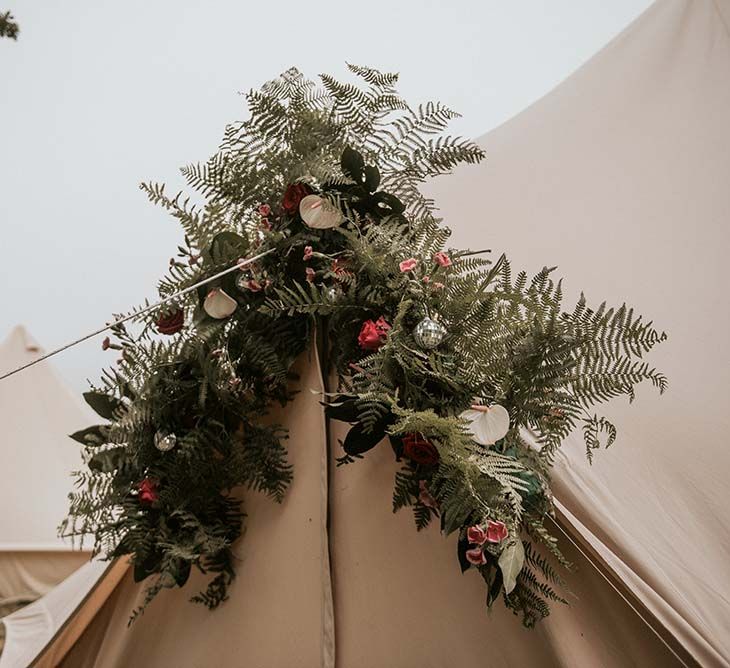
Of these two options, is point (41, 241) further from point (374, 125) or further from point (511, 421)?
point (511, 421)

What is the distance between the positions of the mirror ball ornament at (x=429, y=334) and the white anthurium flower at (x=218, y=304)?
14.2 inches

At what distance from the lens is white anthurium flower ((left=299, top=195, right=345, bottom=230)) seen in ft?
3.04

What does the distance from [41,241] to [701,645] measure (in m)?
4.28

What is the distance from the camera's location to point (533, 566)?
2.52ft

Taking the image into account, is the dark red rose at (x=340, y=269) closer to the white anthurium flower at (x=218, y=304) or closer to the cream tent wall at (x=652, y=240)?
the white anthurium flower at (x=218, y=304)

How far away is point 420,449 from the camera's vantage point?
29.5 inches

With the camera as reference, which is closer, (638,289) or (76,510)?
(76,510)

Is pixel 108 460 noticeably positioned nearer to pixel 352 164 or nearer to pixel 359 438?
pixel 359 438

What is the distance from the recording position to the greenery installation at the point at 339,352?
0.76 metres

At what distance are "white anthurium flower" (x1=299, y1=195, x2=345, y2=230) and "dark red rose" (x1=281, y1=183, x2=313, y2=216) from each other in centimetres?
3

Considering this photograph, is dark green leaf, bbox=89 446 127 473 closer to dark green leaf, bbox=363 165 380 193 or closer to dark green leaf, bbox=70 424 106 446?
dark green leaf, bbox=70 424 106 446

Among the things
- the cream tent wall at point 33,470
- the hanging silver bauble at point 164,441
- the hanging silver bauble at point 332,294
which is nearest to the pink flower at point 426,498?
the hanging silver bauble at point 332,294

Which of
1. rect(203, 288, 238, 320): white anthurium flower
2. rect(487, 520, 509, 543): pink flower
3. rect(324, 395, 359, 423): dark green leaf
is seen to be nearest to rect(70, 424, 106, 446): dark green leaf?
rect(203, 288, 238, 320): white anthurium flower

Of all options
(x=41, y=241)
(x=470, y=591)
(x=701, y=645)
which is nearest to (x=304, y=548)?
(x=470, y=591)
